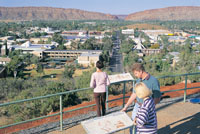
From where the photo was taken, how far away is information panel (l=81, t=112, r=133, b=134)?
2.31 meters

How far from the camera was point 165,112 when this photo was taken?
194 inches

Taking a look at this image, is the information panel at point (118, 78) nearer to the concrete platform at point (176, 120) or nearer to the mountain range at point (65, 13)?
the concrete platform at point (176, 120)

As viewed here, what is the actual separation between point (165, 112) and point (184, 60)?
22.2 metres

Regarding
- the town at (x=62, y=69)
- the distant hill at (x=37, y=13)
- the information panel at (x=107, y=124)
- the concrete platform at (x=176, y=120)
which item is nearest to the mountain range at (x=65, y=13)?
the distant hill at (x=37, y=13)

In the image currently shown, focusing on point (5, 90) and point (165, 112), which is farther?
point (5, 90)

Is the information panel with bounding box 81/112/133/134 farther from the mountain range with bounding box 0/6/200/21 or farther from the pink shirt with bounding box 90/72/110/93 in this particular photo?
the mountain range with bounding box 0/6/200/21

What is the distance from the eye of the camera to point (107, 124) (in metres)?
2.39

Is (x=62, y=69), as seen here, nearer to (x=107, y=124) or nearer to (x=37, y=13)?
(x=107, y=124)

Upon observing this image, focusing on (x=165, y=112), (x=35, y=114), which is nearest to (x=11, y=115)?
(x=35, y=114)

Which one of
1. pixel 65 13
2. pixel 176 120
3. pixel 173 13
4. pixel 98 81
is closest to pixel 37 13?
pixel 65 13

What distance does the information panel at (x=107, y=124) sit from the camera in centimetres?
231

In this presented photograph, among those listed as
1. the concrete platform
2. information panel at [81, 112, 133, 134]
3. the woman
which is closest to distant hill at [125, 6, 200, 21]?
the concrete platform

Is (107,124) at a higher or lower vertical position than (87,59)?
higher

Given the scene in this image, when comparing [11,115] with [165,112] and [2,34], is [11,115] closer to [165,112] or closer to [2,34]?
[165,112]
